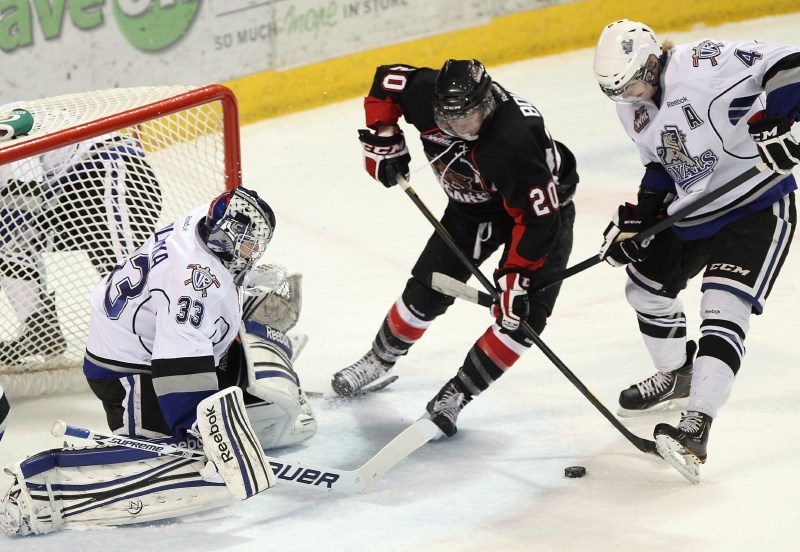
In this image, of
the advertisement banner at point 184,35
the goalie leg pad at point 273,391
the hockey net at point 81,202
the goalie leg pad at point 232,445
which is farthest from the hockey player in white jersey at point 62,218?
the advertisement banner at point 184,35

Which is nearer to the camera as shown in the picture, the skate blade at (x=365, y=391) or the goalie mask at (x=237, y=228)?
the goalie mask at (x=237, y=228)

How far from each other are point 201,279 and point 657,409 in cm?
151

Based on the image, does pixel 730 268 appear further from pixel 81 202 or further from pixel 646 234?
pixel 81 202

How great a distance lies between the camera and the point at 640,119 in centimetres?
334

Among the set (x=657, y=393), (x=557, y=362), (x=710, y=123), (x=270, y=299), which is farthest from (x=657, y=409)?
(x=270, y=299)

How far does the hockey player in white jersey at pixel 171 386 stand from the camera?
9.65 ft

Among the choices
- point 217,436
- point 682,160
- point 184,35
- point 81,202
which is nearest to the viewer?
point 217,436

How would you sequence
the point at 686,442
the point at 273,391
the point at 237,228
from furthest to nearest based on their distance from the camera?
the point at 273,391 < the point at 686,442 < the point at 237,228

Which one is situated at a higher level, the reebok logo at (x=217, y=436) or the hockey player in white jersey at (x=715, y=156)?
the hockey player in white jersey at (x=715, y=156)

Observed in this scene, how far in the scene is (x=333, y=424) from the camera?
3771 mm

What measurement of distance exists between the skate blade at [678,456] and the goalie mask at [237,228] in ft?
3.65

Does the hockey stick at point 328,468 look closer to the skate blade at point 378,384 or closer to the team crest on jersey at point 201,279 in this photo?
the team crest on jersey at point 201,279

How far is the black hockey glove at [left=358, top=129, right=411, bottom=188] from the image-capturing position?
12.1 feet

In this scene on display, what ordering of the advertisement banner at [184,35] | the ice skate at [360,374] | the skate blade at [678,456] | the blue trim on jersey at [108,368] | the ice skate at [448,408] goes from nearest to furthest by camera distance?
1. the skate blade at [678,456]
2. the blue trim on jersey at [108,368]
3. the ice skate at [448,408]
4. the ice skate at [360,374]
5. the advertisement banner at [184,35]
